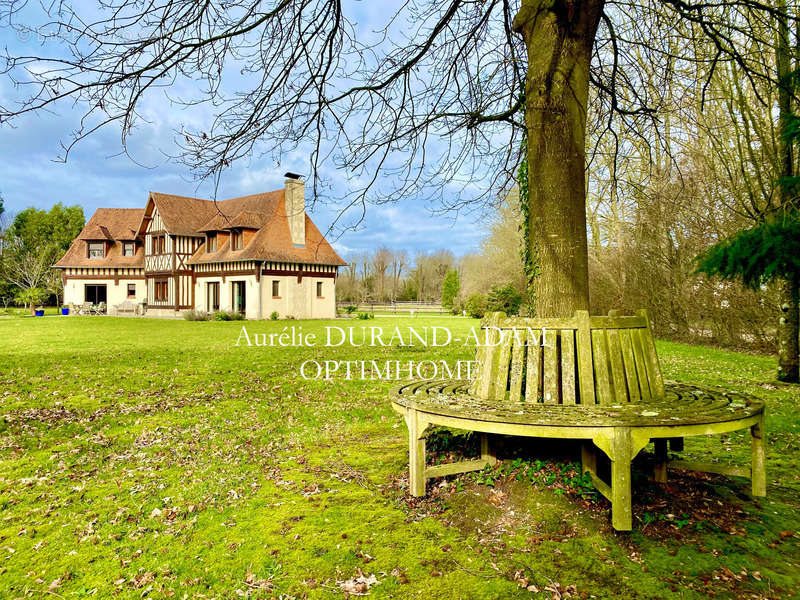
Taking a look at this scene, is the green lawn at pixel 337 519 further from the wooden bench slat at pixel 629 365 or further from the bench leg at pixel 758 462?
the wooden bench slat at pixel 629 365

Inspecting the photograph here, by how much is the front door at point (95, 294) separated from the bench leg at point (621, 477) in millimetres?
41295

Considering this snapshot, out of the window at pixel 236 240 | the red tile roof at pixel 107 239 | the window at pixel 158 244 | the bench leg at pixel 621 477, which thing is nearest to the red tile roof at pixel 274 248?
the window at pixel 236 240

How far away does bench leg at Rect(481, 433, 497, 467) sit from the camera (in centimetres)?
423

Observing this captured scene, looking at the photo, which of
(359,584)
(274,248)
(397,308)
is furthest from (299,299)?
(359,584)

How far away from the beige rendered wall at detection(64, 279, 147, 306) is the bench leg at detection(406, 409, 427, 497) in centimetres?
3689

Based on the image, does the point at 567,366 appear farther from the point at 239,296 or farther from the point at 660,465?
the point at 239,296

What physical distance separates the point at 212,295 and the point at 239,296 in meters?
2.58

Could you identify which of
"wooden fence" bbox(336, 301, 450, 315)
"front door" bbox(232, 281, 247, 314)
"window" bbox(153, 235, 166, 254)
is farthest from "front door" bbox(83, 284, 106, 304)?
"wooden fence" bbox(336, 301, 450, 315)

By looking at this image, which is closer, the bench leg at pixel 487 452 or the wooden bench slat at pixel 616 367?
the wooden bench slat at pixel 616 367

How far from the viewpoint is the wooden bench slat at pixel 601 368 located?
141 inches

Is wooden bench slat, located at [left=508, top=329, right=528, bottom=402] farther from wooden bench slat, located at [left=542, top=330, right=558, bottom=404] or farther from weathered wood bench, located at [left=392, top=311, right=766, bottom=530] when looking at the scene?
wooden bench slat, located at [left=542, top=330, right=558, bottom=404]

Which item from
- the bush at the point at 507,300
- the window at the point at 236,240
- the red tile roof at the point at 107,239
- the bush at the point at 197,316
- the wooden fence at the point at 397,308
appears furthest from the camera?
the wooden fence at the point at 397,308

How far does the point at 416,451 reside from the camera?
379 centimetres

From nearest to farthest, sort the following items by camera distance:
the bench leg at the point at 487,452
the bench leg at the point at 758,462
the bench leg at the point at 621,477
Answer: the bench leg at the point at 621,477 < the bench leg at the point at 758,462 < the bench leg at the point at 487,452
